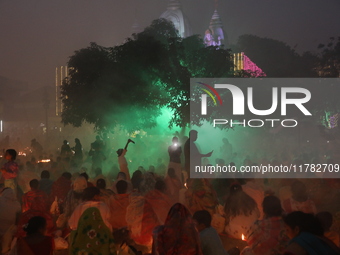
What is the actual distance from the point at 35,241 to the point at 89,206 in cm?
200

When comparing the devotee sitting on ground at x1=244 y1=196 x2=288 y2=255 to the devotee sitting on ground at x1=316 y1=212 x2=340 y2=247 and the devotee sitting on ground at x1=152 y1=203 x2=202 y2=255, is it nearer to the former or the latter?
the devotee sitting on ground at x1=316 y1=212 x2=340 y2=247

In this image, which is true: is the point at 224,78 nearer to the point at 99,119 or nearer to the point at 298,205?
the point at 99,119

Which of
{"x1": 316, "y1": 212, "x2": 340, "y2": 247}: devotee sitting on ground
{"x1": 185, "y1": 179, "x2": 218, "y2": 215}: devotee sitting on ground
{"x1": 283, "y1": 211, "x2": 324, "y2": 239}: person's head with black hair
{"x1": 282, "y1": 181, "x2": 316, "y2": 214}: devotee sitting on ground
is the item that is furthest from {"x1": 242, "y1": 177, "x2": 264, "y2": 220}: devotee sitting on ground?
{"x1": 283, "y1": 211, "x2": 324, "y2": 239}: person's head with black hair

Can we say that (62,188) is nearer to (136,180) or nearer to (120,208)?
(136,180)

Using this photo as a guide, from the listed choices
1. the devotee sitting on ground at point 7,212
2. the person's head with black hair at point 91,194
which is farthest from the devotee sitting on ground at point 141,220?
the devotee sitting on ground at point 7,212

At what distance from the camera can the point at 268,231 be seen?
21.7 feet

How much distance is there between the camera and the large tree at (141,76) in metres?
19.1

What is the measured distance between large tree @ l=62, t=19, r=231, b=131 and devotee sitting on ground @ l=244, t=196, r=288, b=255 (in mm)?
12365

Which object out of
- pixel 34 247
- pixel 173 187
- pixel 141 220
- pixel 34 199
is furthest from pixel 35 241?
pixel 173 187

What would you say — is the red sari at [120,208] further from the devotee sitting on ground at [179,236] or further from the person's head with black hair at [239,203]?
the devotee sitting on ground at [179,236]

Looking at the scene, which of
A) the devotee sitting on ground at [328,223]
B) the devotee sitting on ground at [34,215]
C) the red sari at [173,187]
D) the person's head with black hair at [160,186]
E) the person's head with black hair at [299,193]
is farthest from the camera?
the red sari at [173,187]

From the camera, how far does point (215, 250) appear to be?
6.38 meters

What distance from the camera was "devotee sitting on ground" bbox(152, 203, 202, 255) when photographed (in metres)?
5.82

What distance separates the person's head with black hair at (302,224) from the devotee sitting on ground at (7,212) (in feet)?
15.6
